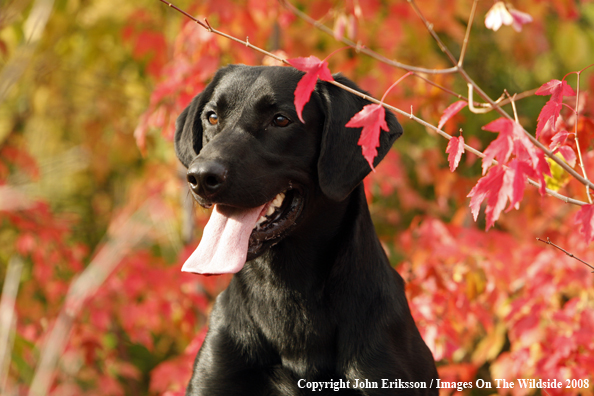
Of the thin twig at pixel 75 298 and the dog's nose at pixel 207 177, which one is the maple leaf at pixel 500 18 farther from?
the thin twig at pixel 75 298

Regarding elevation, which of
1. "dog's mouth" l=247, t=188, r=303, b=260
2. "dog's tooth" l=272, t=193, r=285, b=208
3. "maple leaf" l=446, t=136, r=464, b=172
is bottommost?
"dog's mouth" l=247, t=188, r=303, b=260

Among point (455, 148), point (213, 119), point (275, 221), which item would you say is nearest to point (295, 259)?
point (275, 221)

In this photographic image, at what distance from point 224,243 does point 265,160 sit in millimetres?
368

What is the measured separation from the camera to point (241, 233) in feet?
7.30

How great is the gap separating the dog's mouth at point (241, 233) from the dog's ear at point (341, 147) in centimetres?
17

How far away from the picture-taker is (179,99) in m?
3.88

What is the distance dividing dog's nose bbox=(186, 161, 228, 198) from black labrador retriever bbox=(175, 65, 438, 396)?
0.05ft

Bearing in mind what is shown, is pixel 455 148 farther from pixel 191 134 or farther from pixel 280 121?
pixel 191 134

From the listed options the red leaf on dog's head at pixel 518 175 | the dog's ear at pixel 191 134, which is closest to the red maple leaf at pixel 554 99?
the red leaf on dog's head at pixel 518 175

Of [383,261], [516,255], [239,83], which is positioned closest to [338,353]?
[383,261]

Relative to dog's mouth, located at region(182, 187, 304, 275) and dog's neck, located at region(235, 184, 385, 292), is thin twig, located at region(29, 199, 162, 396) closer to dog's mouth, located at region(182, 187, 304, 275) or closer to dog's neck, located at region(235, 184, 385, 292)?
dog's mouth, located at region(182, 187, 304, 275)

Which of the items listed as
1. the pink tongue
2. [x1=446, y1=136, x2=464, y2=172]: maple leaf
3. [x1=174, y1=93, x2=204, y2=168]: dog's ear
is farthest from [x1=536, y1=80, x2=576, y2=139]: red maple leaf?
[x1=174, y1=93, x2=204, y2=168]: dog's ear

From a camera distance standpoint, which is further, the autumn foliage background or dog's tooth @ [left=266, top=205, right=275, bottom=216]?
the autumn foliage background

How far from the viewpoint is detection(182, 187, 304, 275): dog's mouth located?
2160mm
